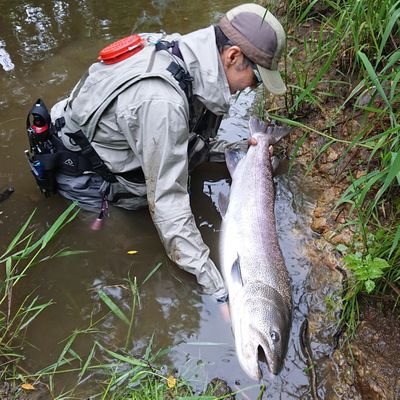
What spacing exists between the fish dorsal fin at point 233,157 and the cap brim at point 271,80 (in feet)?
2.77

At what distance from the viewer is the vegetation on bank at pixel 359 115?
2.74 meters

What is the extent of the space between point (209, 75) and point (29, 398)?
2.04 meters

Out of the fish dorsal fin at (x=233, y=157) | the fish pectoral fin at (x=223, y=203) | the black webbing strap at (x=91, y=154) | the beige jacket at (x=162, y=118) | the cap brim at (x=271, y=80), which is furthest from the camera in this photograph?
the fish dorsal fin at (x=233, y=157)

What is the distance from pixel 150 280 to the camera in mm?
3342

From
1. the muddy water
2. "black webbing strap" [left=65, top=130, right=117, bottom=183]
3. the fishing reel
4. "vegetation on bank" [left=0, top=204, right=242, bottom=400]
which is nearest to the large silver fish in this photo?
the muddy water

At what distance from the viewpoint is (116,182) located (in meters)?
3.56

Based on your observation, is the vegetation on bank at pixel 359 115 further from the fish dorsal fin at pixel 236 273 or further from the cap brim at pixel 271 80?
the fish dorsal fin at pixel 236 273

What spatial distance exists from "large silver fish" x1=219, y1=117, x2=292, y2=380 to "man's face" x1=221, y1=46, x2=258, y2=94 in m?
0.73

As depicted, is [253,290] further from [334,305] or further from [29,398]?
[29,398]

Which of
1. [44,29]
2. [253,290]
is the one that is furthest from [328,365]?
[44,29]

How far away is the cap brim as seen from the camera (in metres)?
3.15

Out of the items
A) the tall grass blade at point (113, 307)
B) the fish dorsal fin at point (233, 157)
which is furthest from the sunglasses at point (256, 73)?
the tall grass blade at point (113, 307)

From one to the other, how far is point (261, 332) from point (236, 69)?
1.58 m

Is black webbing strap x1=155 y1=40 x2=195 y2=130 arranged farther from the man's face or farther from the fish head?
the fish head
